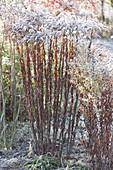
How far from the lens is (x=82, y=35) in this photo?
2.63 m

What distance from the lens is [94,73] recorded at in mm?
2174

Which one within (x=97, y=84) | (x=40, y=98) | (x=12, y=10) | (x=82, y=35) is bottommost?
(x=40, y=98)

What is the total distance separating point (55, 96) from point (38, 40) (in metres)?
0.70

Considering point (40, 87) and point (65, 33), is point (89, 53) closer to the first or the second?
point (65, 33)

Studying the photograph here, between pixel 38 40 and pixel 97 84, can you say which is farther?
pixel 38 40

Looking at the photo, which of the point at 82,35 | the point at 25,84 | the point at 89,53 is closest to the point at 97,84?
the point at 89,53

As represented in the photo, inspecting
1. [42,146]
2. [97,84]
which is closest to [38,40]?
[97,84]

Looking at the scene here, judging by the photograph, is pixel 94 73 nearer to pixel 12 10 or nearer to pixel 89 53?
pixel 89 53

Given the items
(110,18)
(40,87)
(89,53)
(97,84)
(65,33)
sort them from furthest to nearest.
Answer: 1. (110,18)
2. (40,87)
3. (65,33)
4. (89,53)
5. (97,84)

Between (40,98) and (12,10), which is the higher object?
(12,10)

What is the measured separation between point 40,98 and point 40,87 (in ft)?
0.46

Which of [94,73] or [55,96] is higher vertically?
[94,73]

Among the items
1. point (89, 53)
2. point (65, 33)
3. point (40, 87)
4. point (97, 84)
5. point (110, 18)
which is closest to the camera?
point (97, 84)

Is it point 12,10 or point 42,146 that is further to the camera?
Answer: point 42,146
